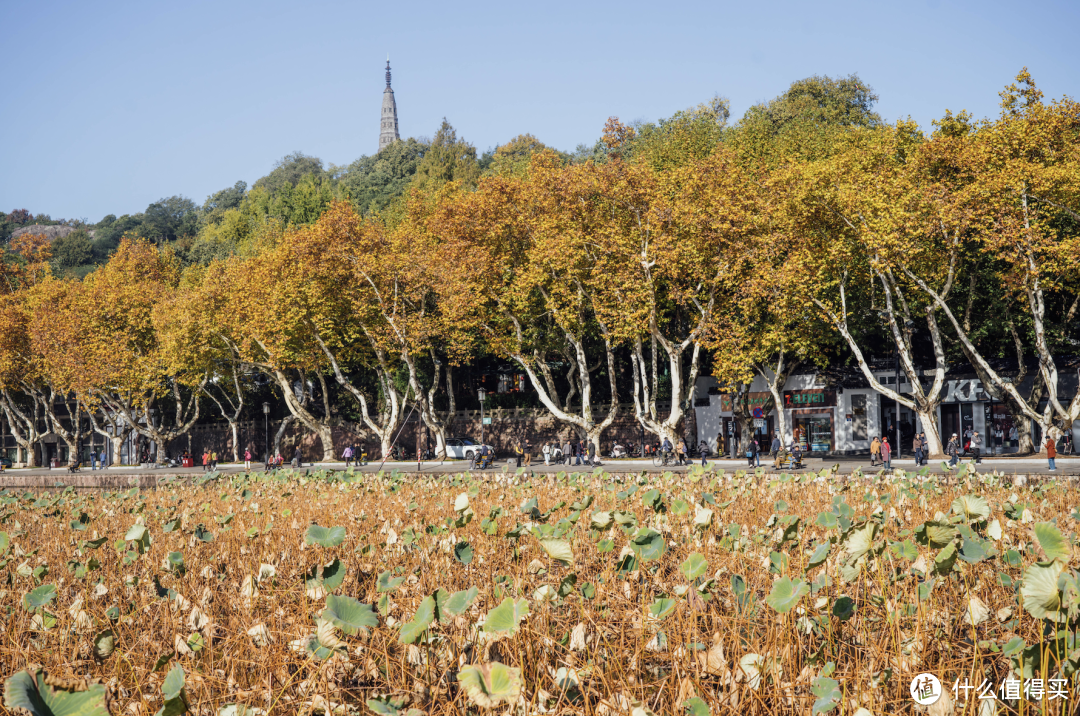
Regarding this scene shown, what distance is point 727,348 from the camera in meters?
35.4

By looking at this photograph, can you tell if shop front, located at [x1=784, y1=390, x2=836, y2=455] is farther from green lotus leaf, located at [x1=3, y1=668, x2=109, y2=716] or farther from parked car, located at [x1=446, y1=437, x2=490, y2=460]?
green lotus leaf, located at [x1=3, y1=668, x2=109, y2=716]

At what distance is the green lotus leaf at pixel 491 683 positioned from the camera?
2826 millimetres

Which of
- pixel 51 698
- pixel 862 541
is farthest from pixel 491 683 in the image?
pixel 862 541

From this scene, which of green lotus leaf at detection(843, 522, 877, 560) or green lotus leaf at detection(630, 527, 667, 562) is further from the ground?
green lotus leaf at detection(843, 522, 877, 560)

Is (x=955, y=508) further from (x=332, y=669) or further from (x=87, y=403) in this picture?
(x=87, y=403)

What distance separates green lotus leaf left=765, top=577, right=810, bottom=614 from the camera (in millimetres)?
4203

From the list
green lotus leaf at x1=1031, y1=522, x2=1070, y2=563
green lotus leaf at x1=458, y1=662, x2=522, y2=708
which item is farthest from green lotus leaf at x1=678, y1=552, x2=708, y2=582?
green lotus leaf at x1=458, y1=662, x2=522, y2=708

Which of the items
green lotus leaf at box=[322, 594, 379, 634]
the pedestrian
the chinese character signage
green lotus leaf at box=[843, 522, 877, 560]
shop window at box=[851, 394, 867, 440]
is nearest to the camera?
green lotus leaf at box=[322, 594, 379, 634]

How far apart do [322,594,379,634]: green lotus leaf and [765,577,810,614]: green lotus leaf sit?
6.21 feet

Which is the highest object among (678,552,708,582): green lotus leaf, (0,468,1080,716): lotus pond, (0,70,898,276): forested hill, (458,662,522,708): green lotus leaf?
(0,70,898,276): forested hill

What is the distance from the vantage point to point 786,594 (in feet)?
14.2

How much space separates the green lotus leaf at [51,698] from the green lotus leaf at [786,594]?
2.90 m

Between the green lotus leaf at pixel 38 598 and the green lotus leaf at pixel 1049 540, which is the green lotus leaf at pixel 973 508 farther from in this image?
the green lotus leaf at pixel 38 598

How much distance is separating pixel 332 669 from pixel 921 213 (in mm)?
32622
